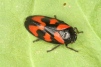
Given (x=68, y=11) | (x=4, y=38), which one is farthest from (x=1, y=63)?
(x=68, y=11)

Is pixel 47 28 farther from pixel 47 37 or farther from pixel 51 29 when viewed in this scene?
pixel 47 37

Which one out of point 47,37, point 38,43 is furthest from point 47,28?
point 38,43

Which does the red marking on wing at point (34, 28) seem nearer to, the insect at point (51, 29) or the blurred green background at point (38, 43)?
the insect at point (51, 29)

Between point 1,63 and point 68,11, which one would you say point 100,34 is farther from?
point 1,63

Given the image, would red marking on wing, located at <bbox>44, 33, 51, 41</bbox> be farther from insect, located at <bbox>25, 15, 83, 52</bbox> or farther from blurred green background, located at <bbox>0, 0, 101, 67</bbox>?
blurred green background, located at <bbox>0, 0, 101, 67</bbox>

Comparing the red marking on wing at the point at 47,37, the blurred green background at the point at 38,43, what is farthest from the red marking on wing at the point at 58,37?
the blurred green background at the point at 38,43

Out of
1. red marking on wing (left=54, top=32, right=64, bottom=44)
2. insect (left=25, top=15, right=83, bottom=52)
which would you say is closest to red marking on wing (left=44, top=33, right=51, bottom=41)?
insect (left=25, top=15, right=83, bottom=52)

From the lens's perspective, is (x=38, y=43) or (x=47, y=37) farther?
(x=38, y=43)
